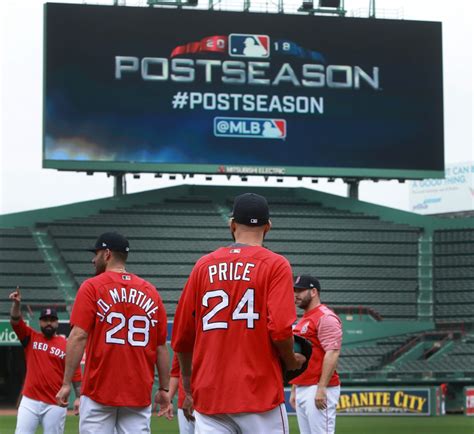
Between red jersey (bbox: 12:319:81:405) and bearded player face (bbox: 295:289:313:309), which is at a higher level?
bearded player face (bbox: 295:289:313:309)

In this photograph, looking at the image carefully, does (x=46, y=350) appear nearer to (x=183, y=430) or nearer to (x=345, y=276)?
(x=183, y=430)

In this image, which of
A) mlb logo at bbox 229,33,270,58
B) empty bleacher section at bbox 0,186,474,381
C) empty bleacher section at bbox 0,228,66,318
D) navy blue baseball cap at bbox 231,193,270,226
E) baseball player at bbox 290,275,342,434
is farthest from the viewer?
mlb logo at bbox 229,33,270,58

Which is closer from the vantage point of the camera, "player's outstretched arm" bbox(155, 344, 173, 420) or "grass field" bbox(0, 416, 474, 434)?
"player's outstretched arm" bbox(155, 344, 173, 420)

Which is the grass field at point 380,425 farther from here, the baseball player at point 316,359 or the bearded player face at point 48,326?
the baseball player at point 316,359

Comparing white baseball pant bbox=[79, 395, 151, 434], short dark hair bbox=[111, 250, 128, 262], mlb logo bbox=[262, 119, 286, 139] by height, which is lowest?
white baseball pant bbox=[79, 395, 151, 434]

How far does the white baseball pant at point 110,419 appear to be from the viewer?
27.6 feet

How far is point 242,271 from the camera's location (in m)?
6.28

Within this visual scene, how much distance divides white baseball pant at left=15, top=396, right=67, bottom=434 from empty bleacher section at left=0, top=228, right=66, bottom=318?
2949 centimetres

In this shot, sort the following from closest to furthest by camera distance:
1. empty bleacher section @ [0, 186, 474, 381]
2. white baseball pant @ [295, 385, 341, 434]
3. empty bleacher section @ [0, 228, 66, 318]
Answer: white baseball pant @ [295, 385, 341, 434], empty bleacher section @ [0, 228, 66, 318], empty bleacher section @ [0, 186, 474, 381]

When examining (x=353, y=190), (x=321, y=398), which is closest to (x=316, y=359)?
(x=321, y=398)

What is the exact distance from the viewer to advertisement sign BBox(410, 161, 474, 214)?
233ft

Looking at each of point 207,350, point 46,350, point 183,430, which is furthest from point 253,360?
point 46,350

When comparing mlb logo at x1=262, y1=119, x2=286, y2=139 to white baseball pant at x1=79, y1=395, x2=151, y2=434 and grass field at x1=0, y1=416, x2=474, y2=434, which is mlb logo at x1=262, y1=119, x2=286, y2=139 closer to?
grass field at x1=0, y1=416, x2=474, y2=434

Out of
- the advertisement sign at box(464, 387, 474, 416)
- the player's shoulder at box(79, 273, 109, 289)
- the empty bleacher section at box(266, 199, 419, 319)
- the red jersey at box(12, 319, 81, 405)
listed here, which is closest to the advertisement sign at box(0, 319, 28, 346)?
the empty bleacher section at box(266, 199, 419, 319)
